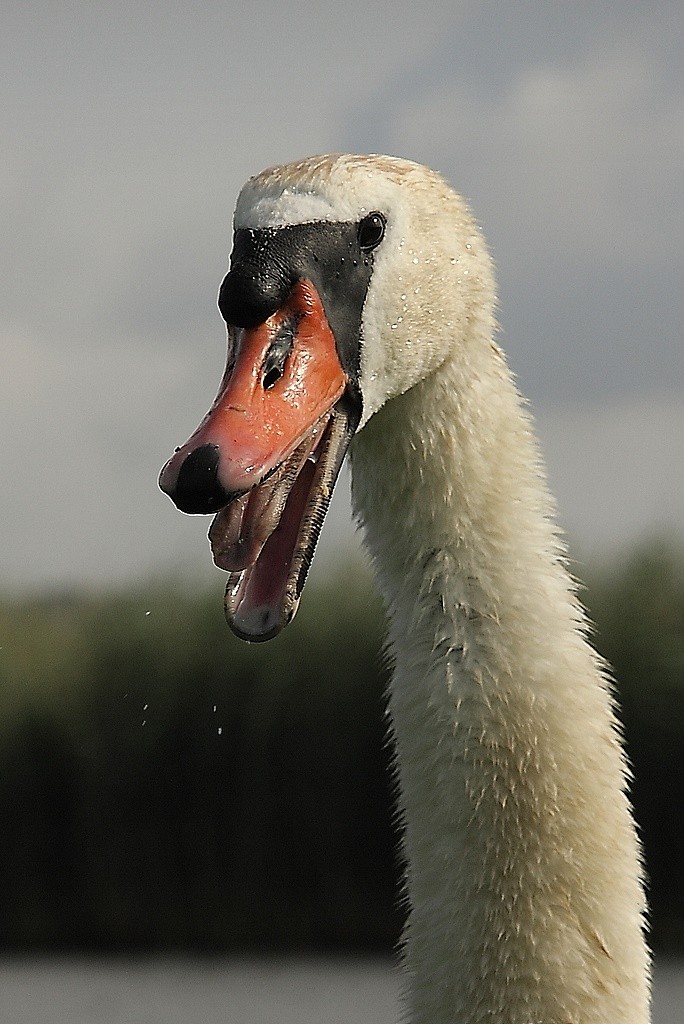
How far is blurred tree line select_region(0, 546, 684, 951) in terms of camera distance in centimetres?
2245

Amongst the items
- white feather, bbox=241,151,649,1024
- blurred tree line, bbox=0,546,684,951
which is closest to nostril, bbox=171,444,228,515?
white feather, bbox=241,151,649,1024

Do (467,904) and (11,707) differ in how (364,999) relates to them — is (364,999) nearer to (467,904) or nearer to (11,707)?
(11,707)

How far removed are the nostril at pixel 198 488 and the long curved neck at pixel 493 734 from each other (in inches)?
34.8

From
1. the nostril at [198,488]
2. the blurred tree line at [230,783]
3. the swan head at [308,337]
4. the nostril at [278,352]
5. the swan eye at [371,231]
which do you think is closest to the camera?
the nostril at [198,488]

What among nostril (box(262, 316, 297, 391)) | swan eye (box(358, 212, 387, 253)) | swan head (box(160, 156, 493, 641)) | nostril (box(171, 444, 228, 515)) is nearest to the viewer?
nostril (box(171, 444, 228, 515))

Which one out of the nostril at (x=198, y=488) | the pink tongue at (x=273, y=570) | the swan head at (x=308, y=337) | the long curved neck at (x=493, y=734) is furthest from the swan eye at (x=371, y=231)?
the nostril at (x=198, y=488)

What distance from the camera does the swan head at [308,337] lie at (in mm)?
3168

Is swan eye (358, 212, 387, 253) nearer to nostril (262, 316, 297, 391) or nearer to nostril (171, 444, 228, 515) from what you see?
nostril (262, 316, 297, 391)

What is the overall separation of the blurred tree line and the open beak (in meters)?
18.4

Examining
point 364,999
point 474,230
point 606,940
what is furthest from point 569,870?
point 364,999

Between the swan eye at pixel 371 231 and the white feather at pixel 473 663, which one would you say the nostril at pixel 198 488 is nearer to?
the white feather at pixel 473 663

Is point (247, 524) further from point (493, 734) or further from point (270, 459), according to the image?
point (493, 734)

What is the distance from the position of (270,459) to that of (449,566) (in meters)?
0.79

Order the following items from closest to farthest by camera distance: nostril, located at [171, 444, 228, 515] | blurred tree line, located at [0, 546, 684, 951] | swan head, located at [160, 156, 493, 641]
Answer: nostril, located at [171, 444, 228, 515] < swan head, located at [160, 156, 493, 641] < blurred tree line, located at [0, 546, 684, 951]
